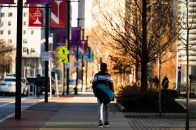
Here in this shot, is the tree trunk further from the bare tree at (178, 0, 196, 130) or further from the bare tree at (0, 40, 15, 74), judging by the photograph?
the bare tree at (0, 40, 15, 74)

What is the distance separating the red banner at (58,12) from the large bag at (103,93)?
14.9 metres

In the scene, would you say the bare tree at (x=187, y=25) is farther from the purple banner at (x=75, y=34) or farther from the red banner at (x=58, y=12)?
the purple banner at (x=75, y=34)

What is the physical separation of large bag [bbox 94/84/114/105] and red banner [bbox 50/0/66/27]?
586 inches

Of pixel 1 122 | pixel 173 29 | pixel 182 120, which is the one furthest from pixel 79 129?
pixel 173 29

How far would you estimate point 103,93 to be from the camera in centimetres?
1556

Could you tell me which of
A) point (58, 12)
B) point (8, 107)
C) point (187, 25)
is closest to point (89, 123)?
point (187, 25)

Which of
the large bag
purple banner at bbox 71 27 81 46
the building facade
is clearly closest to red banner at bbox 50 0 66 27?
the large bag

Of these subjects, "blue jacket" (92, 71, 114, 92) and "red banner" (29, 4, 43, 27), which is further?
"red banner" (29, 4, 43, 27)

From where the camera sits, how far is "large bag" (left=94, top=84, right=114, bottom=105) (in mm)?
15492

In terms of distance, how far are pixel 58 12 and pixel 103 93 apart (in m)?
15.3

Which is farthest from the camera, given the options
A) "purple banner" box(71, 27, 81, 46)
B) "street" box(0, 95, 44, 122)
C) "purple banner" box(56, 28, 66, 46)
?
"purple banner" box(71, 27, 81, 46)

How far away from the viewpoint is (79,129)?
591 inches

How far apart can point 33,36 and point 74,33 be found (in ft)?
216

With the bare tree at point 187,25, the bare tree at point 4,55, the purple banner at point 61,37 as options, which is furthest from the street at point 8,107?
the bare tree at point 4,55
